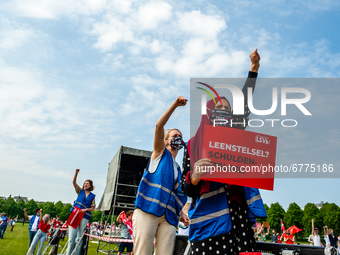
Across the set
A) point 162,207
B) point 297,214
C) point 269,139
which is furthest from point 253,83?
point 297,214

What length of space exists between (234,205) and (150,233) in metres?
1.29

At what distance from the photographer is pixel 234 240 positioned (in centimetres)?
156

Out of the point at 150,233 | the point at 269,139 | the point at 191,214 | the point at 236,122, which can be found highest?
the point at 236,122

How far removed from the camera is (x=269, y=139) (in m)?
1.60

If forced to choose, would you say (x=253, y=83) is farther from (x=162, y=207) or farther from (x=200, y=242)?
(x=162, y=207)

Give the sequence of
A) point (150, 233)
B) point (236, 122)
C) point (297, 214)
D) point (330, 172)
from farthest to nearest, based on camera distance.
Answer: point (297, 214) → point (150, 233) → point (236, 122) → point (330, 172)

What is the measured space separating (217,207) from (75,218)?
5964 millimetres

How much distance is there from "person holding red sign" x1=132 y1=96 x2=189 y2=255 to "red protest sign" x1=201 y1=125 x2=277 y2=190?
92 centimetres

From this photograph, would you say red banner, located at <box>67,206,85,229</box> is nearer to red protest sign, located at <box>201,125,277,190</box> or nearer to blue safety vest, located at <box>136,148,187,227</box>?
blue safety vest, located at <box>136,148,187,227</box>

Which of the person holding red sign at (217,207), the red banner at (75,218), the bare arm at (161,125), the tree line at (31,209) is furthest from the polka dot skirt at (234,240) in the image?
the tree line at (31,209)

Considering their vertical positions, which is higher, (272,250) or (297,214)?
(272,250)

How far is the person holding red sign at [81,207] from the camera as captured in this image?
6.57 metres

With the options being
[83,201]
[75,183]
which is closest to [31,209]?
[75,183]

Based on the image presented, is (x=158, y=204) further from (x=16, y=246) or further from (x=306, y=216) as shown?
(x=306, y=216)
